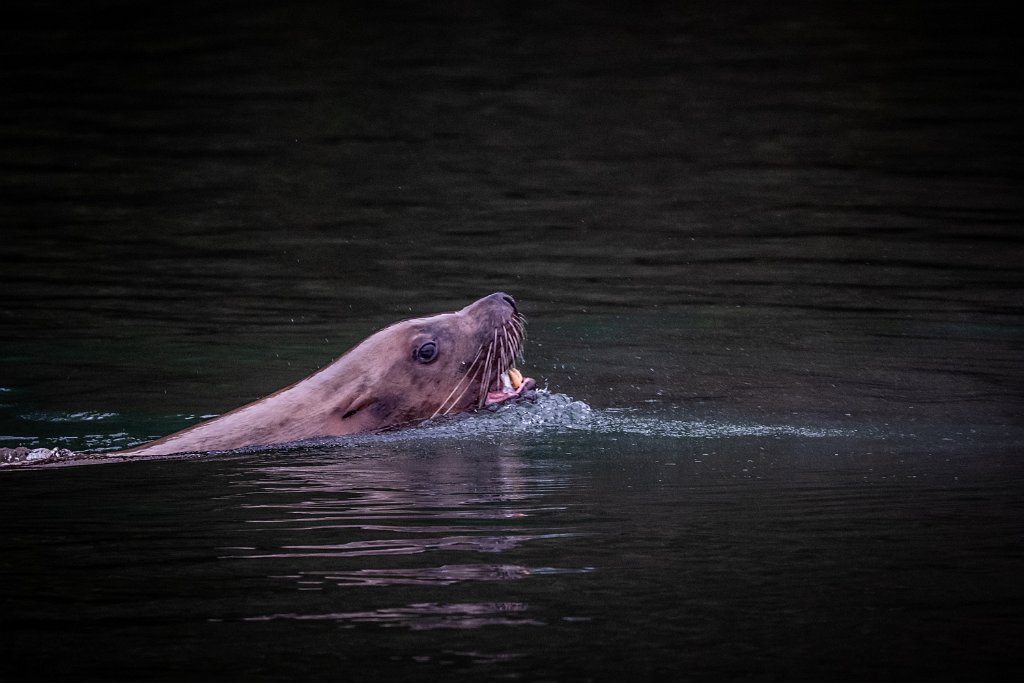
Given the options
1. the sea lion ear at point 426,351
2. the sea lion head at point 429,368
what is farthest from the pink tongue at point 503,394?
the sea lion ear at point 426,351

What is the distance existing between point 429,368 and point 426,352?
0.28ft

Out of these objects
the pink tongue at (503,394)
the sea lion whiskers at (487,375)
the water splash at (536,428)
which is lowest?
the water splash at (536,428)

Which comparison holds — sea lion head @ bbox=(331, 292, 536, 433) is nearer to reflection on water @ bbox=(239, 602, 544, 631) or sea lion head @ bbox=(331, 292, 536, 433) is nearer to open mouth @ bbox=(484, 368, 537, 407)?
open mouth @ bbox=(484, 368, 537, 407)

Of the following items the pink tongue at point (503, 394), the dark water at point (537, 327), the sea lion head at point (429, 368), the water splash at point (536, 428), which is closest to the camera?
the dark water at point (537, 327)

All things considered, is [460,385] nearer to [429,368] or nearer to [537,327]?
[429,368]

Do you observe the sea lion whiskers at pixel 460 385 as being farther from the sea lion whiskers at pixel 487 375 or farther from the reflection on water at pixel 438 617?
the reflection on water at pixel 438 617

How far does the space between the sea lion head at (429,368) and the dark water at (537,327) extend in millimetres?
193

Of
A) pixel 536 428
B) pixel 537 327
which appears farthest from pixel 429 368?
pixel 537 327

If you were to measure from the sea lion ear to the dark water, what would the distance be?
0.39m

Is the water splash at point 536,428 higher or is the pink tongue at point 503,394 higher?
the pink tongue at point 503,394

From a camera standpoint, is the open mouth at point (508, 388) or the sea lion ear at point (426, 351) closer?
the sea lion ear at point (426, 351)

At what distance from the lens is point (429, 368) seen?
8.40 meters

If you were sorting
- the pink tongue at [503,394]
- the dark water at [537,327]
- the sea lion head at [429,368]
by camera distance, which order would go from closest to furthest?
the dark water at [537,327] → the sea lion head at [429,368] → the pink tongue at [503,394]

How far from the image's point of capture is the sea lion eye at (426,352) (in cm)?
837
